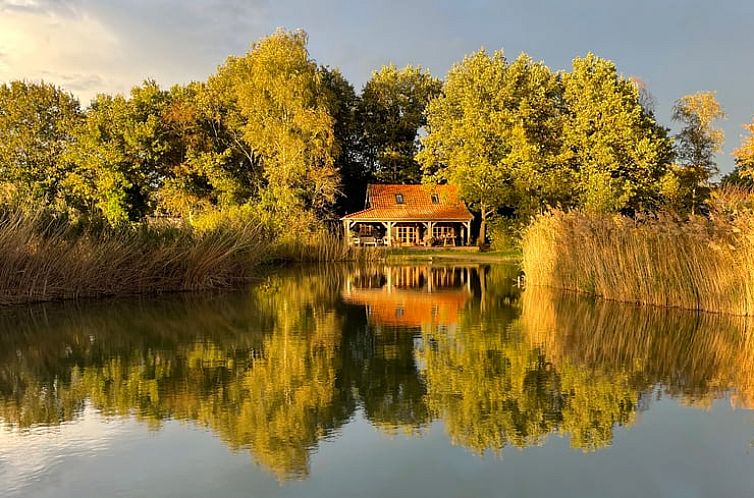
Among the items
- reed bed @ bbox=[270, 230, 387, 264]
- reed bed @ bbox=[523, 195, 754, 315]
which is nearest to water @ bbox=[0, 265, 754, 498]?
reed bed @ bbox=[523, 195, 754, 315]

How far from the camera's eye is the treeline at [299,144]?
36656 millimetres

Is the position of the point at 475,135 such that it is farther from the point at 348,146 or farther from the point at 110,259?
the point at 110,259

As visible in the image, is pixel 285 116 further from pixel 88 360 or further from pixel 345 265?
pixel 88 360

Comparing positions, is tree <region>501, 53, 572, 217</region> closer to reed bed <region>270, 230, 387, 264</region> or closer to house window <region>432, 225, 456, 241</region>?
house window <region>432, 225, 456, 241</region>

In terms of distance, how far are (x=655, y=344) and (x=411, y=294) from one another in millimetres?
8405

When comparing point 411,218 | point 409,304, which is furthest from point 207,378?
point 411,218

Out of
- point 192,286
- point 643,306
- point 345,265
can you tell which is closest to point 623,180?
point 345,265

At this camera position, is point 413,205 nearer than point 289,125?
No

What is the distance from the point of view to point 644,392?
7621 millimetres

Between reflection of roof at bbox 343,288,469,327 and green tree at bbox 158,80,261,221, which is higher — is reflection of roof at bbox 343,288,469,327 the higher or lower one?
the lower one

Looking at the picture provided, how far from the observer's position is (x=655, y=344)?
10.4 meters

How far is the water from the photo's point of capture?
523 cm

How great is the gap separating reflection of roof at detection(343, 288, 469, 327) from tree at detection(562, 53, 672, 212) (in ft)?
64.1

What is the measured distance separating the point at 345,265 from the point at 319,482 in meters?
25.6
